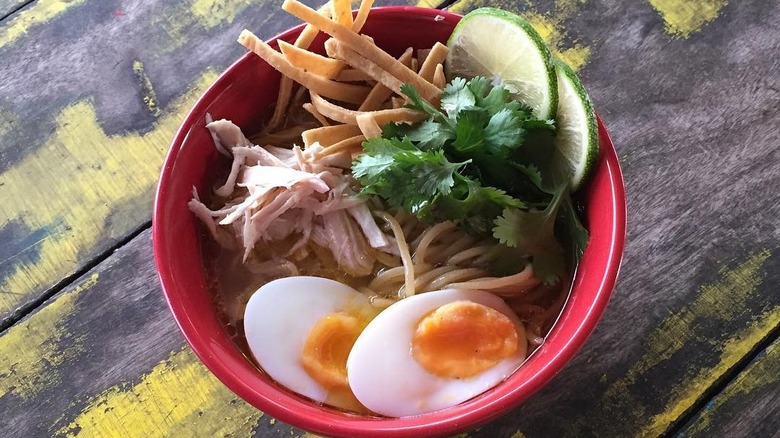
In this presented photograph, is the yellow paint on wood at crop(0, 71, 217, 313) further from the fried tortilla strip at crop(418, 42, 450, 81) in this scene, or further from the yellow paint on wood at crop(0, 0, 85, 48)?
the fried tortilla strip at crop(418, 42, 450, 81)

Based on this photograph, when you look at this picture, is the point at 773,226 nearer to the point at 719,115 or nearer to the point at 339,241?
the point at 719,115

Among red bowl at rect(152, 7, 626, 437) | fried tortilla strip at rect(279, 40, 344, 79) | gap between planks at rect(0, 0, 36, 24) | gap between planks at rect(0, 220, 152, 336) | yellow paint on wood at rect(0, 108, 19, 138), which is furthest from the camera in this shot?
gap between planks at rect(0, 0, 36, 24)

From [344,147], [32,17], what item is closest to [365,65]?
[344,147]

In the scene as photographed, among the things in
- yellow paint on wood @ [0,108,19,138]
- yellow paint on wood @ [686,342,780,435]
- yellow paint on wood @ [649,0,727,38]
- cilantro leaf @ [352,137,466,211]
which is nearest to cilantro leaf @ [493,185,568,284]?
cilantro leaf @ [352,137,466,211]

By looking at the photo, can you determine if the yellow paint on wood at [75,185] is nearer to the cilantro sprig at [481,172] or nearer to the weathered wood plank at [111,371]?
the weathered wood plank at [111,371]

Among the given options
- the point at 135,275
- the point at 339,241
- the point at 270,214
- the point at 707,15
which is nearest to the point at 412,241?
the point at 339,241
